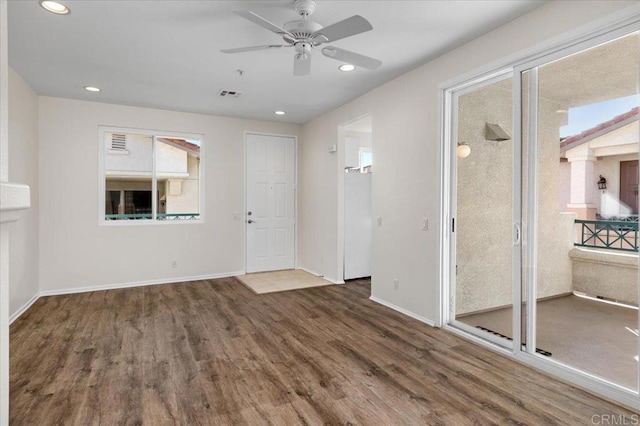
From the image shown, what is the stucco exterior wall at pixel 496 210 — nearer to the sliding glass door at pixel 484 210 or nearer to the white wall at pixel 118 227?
the sliding glass door at pixel 484 210

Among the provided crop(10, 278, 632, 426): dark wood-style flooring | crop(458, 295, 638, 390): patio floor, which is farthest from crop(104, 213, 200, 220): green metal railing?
crop(458, 295, 638, 390): patio floor

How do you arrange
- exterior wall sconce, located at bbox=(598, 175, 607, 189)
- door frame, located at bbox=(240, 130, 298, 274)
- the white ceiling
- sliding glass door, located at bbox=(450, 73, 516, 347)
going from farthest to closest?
1. door frame, located at bbox=(240, 130, 298, 274)
2. sliding glass door, located at bbox=(450, 73, 516, 347)
3. the white ceiling
4. exterior wall sconce, located at bbox=(598, 175, 607, 189)

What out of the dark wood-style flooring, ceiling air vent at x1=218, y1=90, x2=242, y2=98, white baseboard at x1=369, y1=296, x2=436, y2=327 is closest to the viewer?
the dark wood-style flooring

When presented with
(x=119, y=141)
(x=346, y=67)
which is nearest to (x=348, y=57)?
(x=346, y=67)

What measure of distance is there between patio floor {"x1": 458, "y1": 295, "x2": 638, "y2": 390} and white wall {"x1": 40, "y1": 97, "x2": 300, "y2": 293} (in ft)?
14.3

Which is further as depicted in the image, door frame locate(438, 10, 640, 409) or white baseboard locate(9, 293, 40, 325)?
white baseboard locate(9, 293, 40, 325)

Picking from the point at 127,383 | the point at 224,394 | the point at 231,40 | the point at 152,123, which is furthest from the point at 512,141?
the point at 152,123

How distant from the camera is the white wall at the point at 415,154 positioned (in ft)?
8.93

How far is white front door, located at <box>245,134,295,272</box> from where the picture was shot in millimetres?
5996

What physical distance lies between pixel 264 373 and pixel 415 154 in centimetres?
257

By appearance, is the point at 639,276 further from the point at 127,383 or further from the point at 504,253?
the point at 127,383

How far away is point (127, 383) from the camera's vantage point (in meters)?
2.43

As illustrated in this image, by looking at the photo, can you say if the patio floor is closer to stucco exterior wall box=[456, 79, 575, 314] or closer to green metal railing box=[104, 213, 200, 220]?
stucco exterior wall box=[456, 79, 575, 314]
